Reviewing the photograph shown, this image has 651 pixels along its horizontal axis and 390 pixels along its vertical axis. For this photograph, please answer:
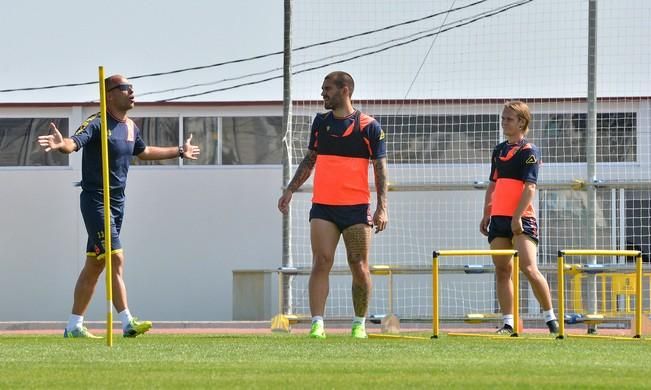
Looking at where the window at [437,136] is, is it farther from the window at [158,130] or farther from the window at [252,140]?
the window at [158,130]

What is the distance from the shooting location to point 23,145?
26.7 meters

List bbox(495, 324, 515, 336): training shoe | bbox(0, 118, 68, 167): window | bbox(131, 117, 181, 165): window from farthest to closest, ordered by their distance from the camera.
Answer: bbox(0, 118, 68, 167): window
bbox(131, 117, 181, 165): window
bbox(495, 324, 515, 336): training shoe

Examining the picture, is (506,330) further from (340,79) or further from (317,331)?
(340,79)

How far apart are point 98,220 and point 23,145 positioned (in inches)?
619

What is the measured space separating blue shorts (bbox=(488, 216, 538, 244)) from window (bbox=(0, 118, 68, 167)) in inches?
611

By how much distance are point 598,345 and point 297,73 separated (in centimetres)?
856

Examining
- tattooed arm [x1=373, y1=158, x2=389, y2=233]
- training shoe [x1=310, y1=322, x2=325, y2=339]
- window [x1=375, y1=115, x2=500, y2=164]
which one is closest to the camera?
training shoe [x1=310, y1=322, x2=325, y2=339]

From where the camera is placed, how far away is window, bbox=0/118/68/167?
87.2 feet

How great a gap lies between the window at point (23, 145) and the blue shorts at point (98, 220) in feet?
50.2

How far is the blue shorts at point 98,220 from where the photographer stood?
11430mm

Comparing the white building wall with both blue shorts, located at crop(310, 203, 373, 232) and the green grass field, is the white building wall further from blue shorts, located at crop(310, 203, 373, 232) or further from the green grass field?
the green grass field

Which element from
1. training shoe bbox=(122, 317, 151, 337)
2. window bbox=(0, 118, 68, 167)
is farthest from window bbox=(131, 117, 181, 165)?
training shoe bbox=(122, 317, 151, 337)

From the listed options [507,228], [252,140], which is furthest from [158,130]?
[507,228]

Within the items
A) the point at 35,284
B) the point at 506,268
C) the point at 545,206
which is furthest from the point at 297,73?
the point at 35,284
